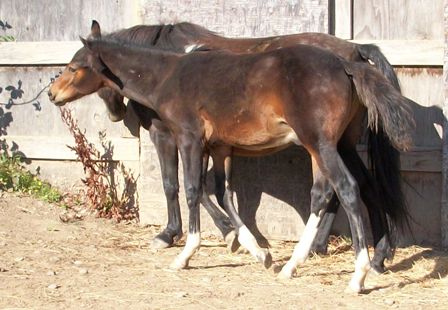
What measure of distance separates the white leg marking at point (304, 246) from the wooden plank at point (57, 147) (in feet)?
8.21

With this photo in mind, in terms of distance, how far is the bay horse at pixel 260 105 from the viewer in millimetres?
5762

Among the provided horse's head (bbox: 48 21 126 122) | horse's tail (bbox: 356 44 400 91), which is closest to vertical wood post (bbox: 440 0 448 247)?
horse's tail (bbox: 356 44 400 91)

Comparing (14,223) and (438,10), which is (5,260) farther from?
(438,10)

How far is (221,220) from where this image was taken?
7203mm

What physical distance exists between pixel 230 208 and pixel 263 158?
38.7 inches

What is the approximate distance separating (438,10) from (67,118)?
368 centimetres

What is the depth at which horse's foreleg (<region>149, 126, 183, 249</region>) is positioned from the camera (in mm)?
7250

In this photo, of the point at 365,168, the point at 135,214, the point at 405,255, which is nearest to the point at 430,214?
the point at 405,255

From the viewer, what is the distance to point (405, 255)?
→ 7023mm

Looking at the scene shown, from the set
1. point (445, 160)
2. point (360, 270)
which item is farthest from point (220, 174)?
point (445, 160)

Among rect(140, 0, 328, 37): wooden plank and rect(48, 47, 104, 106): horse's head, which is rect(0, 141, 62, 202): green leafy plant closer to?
rect(48, 47, 104, 106): horse's head

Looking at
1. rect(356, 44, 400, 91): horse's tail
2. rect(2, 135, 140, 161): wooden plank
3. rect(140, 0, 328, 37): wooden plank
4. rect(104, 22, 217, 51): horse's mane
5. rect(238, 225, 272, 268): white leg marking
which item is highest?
rect(140, 0, 328, 37): wooden plank

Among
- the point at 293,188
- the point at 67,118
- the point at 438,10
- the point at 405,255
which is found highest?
the point at 438,10

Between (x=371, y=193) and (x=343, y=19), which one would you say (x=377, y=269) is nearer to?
(x=371, y=193)
